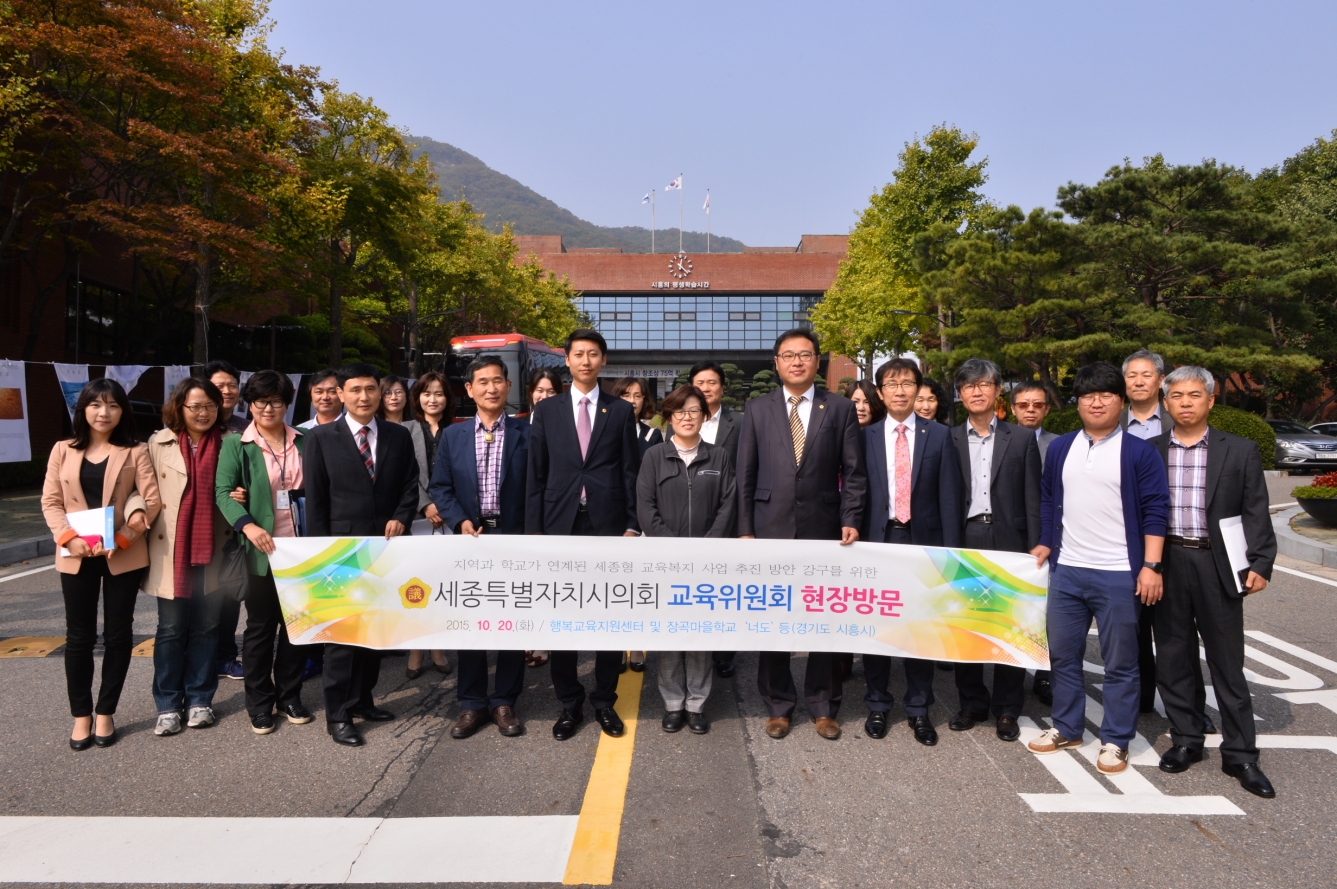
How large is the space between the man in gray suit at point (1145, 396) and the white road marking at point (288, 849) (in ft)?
11.1

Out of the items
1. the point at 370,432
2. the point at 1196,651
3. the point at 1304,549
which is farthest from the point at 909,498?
the point at 1304,549

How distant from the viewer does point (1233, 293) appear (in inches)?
889

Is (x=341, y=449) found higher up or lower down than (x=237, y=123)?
lower down

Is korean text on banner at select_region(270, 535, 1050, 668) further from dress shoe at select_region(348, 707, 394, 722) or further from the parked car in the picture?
the parked car

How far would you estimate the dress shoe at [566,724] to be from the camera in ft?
13.8

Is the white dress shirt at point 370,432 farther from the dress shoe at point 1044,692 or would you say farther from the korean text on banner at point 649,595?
the dress shoe at point 1044,692

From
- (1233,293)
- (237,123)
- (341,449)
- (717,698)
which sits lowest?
(717,698)

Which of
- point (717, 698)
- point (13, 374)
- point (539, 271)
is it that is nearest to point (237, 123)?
point (13, 374)

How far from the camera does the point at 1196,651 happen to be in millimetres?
3936

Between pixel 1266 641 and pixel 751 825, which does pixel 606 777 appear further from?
pixel 1266 641

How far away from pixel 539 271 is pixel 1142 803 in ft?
147

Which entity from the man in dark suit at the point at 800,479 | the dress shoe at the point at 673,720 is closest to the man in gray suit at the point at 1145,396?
the man in dark suit at the point at 800,479

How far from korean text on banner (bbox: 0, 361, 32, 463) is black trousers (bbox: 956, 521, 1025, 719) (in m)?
13.6

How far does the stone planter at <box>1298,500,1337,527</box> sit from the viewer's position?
34.2 feet
